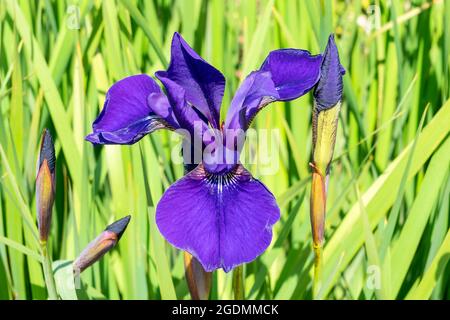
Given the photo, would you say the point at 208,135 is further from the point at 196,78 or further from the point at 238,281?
the point at 238,281

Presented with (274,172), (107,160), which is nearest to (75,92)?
(107,160)

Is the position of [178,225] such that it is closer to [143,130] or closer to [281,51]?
[143,130]

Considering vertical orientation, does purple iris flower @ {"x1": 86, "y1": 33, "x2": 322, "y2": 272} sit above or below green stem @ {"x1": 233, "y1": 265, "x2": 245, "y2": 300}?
above

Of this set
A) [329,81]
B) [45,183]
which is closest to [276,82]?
[329,81]

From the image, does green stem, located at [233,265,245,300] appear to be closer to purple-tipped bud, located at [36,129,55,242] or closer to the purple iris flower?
the purple iris flower

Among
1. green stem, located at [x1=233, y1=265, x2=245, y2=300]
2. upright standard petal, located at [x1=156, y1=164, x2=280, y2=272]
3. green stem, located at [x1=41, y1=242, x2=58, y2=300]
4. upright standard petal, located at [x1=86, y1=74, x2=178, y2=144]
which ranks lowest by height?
green stem, located at [x1=233, y1=265, x2=245, y2=300]

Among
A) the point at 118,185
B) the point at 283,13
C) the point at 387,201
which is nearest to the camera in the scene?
the point at 387,201

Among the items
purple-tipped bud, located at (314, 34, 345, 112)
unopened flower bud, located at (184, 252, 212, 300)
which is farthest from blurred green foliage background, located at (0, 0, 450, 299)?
purple-tipped bud, located at (314, 34, 345, 112)
